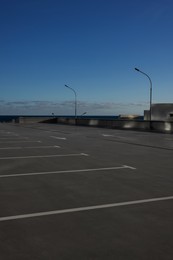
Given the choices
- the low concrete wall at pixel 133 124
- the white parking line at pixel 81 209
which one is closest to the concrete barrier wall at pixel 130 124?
the low concrete wall at pixel 133 124

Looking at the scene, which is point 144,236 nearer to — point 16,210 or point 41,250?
point 41,250

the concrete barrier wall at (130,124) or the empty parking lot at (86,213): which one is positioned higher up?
the concrete barrier wall at (130,124)

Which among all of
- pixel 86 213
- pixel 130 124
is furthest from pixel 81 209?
pixel 130 124

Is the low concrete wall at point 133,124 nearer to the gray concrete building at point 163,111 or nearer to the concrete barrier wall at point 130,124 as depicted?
the concrete barrier wall at point 130,124

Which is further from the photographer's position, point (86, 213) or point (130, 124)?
point (130, 124)

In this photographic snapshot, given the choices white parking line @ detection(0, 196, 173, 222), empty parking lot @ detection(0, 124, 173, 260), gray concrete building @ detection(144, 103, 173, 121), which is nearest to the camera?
empty parking lot @ detection(0, 124, 173, 260)

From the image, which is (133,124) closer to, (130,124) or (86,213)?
(130,124)

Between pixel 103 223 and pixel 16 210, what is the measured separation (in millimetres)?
1513

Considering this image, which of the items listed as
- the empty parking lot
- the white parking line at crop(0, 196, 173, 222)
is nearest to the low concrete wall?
the empty parking lot

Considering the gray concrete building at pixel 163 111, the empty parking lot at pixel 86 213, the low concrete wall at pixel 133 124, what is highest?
the gray concrete building at pixel 163 111

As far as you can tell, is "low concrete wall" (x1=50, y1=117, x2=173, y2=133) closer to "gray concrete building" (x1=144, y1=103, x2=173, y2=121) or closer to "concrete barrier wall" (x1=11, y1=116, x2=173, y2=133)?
"concrete barrier wall" (x1=11, y1=116, x2=173, y2=133)

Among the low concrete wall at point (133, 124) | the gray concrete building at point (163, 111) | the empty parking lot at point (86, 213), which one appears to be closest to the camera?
the empty parking lot at point (86, 213)

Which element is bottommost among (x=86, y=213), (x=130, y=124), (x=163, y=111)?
(x=86, y=213)

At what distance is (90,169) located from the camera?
32.0 feet
